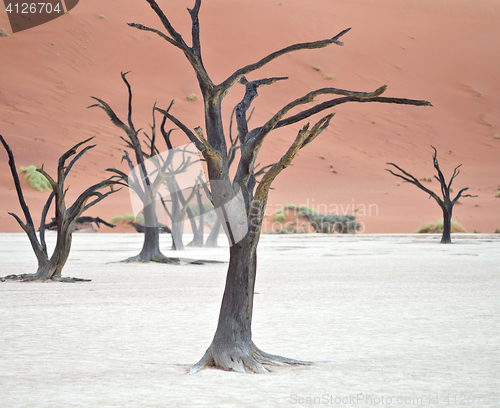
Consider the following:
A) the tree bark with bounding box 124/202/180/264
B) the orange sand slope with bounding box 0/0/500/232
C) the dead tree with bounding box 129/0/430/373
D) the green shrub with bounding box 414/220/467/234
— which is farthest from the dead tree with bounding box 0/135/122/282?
the green shrub with bounding box 414/220/467/234

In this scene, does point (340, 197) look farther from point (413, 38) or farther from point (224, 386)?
point (224, 386)

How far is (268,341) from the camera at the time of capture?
634cm

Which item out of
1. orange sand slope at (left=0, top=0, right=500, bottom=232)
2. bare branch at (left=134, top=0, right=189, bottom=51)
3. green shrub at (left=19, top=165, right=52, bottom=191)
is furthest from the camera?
orange sand slope at (left=0, top=0, right=500, bottom=232)

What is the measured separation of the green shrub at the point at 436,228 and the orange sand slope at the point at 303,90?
53.0 inches

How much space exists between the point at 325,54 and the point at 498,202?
99.2 ft

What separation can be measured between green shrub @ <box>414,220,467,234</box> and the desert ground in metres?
26.4

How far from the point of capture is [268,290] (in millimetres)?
10828

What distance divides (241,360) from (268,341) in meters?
1.20

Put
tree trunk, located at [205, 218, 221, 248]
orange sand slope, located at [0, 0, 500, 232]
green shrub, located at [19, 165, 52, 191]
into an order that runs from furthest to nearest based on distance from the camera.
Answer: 1. orange sand slope, located at [0, 0, 500, 232]
2. green shrub, located at [19, 165, 52, 191]
3. tree trunk, located at [205, 218, 221, 248]

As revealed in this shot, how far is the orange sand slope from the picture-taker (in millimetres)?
46625

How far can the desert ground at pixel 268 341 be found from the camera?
14.2 feet

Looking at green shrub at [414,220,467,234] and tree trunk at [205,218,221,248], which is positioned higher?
green shrub at [414,220,467,234]

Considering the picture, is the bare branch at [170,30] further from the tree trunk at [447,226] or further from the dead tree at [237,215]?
the tree trunk at [447,226]

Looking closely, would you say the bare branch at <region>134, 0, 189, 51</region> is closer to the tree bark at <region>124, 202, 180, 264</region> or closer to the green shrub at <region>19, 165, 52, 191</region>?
the tree bark at <region>124, 202, 180, 264</region>
